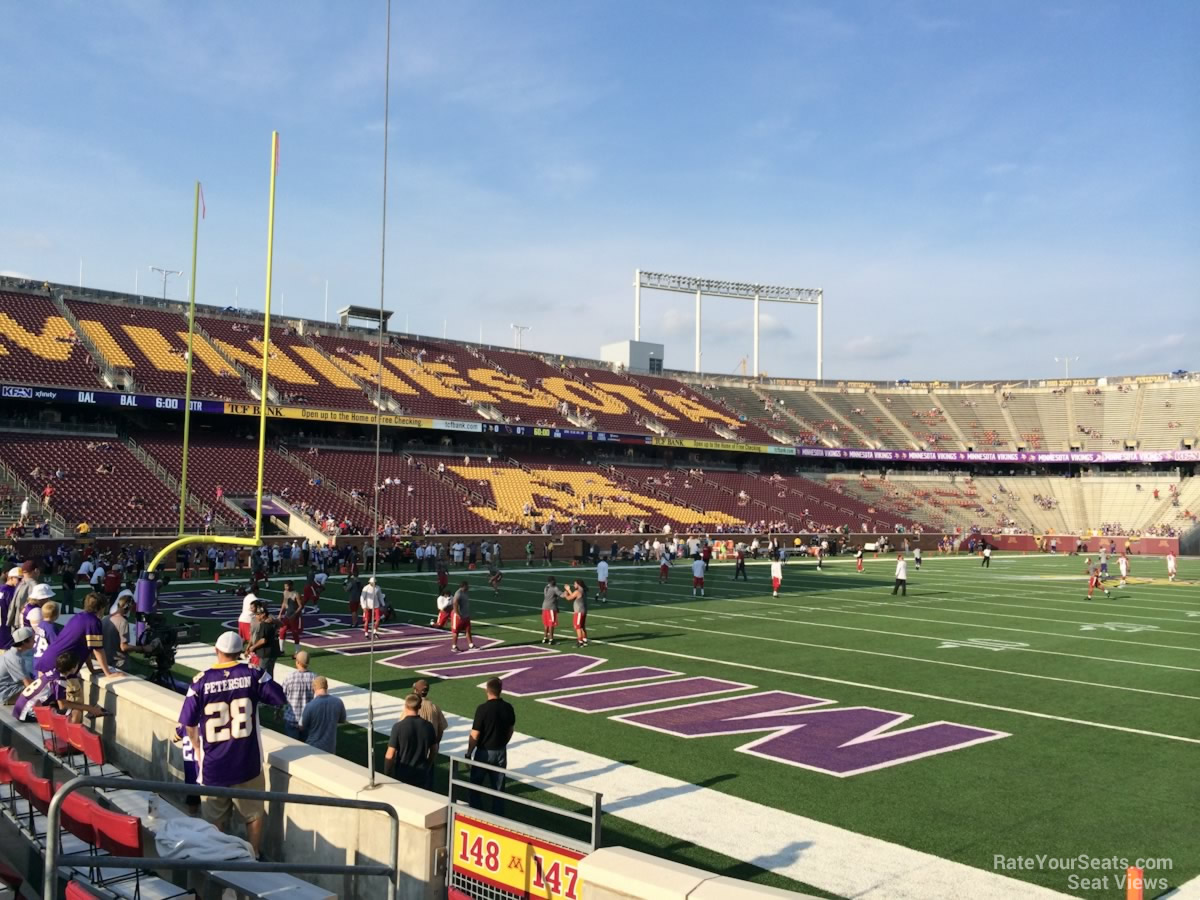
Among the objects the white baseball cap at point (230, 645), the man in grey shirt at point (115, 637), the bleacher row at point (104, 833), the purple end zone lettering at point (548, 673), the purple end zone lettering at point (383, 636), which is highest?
the white baseball cap at point (230, 645)

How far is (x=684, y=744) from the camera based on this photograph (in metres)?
11.8

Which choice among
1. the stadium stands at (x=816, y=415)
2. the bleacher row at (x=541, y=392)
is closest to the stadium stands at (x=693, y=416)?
the bleacher row at (x=541, y=392)

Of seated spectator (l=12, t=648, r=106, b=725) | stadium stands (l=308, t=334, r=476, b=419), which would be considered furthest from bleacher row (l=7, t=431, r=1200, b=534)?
seated spectator (l=12, t=648, r=106, b=725)

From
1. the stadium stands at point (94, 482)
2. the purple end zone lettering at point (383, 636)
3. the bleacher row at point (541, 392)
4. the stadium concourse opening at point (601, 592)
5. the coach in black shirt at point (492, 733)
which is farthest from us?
the bleacher row at point (541, 392)

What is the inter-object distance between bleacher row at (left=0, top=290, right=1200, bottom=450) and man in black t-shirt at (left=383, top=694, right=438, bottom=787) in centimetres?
3883

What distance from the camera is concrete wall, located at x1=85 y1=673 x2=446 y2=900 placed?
20.9ft

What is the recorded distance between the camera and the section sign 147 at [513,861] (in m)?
5.80

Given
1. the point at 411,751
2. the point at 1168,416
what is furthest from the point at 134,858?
the point at 1168,416

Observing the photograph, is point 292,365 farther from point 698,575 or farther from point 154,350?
point 698,575

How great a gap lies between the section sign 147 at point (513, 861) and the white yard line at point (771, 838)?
107 inches

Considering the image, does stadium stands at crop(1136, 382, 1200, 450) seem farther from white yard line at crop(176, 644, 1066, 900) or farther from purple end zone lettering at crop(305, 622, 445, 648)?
white yard line at crop(176, 644, 1066, 900)

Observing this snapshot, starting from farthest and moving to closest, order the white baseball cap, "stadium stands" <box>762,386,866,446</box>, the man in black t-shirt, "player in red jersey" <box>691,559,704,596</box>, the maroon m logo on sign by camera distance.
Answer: "stadium stands" <box>762,386,866,446</box> → "player in red jersey" <box>691,559,704,596</box> → the maroon m logo on sign → the man in black t-shirt → the white baseball cap

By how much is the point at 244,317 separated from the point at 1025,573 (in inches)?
1809

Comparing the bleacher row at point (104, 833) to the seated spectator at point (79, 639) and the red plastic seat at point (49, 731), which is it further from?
the seated spectator at point (79, 639)
